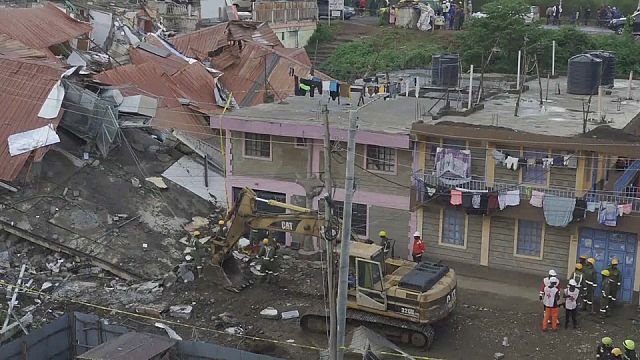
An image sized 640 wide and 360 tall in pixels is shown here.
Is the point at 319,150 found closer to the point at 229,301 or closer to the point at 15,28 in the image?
the point at 229,301

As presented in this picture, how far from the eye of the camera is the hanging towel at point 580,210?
68.1 ft

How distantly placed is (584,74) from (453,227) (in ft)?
30.9

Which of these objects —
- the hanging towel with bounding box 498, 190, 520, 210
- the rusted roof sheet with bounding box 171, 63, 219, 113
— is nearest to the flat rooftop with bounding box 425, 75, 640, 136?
the hanging towel with bounding box 498, 190, 520, 210

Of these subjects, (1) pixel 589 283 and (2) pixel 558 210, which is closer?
(1) pixel 589 283

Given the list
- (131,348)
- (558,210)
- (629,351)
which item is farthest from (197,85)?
(629,351)

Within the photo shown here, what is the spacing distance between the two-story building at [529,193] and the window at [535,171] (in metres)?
0.03

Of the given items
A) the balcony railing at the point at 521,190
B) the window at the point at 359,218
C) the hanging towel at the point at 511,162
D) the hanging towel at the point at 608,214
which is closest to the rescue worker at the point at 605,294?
the hanging towel at the point at 608,214

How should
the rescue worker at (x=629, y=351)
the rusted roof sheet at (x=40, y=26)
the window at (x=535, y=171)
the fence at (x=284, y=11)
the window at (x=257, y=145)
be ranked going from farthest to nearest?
the fence at (x=284, y=11), the rusted roof sheet at (x=40, y=26), the window at (x=257, y=145), the window at (x=535, y=171), the rescue worker at (x=629, y=351)

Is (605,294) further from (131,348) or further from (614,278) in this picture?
(131,348)

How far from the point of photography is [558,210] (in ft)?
69.2

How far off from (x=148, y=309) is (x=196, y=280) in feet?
7.36

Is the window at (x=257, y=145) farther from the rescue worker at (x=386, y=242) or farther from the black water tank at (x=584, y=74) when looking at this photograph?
the black water tank at (x=584, y=74)

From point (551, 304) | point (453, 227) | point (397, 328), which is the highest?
point (453, 227)

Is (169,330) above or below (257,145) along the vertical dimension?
below
